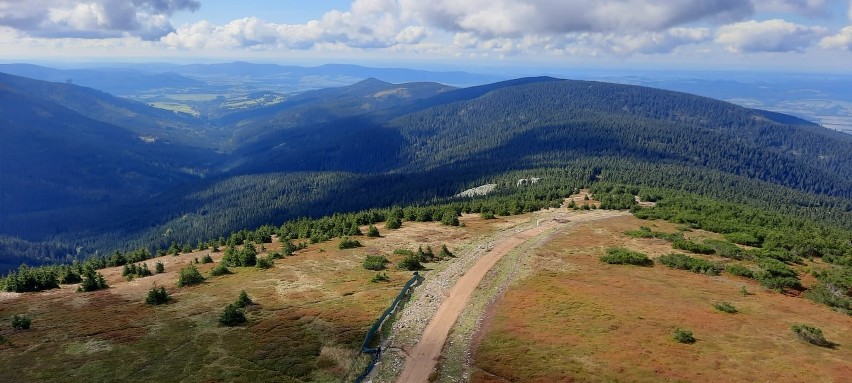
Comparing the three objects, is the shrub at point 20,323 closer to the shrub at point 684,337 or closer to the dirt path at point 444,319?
the dirt path at point 444,319

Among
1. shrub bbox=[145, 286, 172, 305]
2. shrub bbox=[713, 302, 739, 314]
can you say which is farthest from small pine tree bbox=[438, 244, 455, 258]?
shrub bbox=[145, 286, 172, 305]

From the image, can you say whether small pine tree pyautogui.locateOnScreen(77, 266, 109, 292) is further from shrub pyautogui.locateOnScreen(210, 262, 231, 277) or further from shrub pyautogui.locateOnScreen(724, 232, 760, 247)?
shrub pyautogui.locateOnScreen(724, 232, 760, 247)

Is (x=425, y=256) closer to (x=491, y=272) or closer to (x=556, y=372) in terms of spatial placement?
(x=491, y=272)

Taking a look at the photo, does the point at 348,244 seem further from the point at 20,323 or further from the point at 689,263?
the point at 689,263

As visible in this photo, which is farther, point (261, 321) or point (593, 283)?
point (593, 283)

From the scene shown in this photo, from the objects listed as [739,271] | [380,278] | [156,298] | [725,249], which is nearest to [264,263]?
[156,298]

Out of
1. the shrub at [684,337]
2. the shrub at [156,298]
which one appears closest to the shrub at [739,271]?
the shrub at [684,337]

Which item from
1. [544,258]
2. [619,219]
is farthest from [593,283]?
[619,219]
